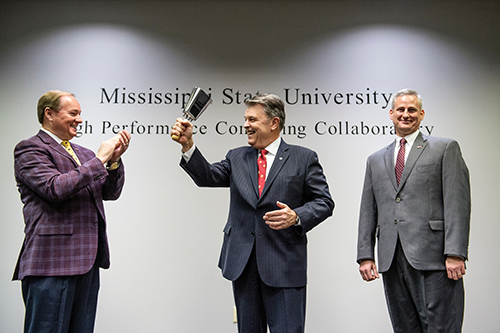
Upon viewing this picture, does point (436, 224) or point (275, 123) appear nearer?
point (436, 224)

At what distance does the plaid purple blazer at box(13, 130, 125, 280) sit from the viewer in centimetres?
214

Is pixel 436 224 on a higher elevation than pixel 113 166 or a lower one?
lower

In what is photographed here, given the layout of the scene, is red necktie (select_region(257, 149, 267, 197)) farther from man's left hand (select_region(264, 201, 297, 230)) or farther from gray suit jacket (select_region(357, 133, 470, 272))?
gray suit jacket (select_region(357, 133, 470, 272))

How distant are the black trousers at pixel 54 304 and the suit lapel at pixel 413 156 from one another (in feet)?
5.66

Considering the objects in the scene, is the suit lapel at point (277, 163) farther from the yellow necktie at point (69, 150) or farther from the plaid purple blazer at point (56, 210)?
the yellow necktie at point (69, 150)

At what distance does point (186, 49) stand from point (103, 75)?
2.50 feet

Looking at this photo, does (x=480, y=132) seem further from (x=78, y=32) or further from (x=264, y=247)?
(x=78, y=32)

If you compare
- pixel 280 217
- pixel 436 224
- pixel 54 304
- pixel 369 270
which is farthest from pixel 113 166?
pixel 436 224

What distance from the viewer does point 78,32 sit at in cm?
400

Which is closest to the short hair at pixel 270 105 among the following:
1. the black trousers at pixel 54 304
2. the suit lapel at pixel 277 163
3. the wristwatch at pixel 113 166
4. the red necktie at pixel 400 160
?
the suit lapel at pixel 277 163

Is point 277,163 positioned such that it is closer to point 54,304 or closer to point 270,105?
point 270,105

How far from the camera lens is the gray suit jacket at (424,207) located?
2189mm

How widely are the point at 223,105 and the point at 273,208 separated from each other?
72.4 inches

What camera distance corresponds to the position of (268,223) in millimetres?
2053
